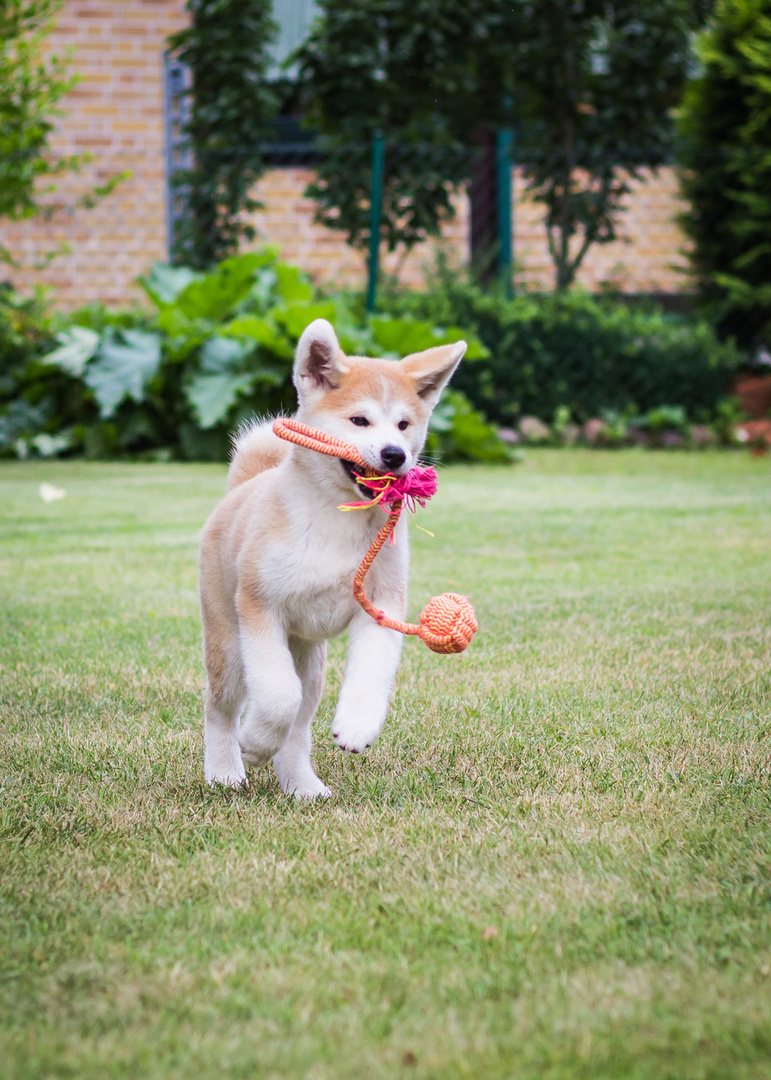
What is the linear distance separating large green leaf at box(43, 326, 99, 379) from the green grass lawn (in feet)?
17.8

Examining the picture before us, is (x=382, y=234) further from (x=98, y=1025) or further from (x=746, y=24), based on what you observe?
(x=98, y=1025)

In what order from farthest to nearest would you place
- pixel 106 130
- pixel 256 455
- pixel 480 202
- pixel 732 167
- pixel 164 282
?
pixel 106 130
pixel 480 202
pixel 732 167
pixel 164 282
pixel 256 455

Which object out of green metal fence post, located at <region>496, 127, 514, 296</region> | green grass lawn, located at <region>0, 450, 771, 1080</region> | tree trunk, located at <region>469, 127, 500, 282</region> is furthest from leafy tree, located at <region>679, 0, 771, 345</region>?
green grass lawn, located at <region>0, 450, 771, 1080</region>

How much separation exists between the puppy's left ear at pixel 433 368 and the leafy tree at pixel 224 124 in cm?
918

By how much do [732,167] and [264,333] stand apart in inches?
229

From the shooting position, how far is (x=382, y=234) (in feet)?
36.3

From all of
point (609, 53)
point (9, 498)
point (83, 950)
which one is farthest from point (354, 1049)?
point (609, 53)

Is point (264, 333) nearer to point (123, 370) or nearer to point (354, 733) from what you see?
point (123, 370)

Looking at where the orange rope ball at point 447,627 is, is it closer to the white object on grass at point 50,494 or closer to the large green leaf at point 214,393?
the white object on grass at point 50,494

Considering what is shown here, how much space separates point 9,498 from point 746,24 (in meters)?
8.93

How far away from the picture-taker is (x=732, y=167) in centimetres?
1152

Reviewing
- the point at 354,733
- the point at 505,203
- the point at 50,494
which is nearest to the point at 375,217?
the point at 505,203

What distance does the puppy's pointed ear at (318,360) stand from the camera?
2221 millimetres

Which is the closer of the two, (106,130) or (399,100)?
(399,100)
